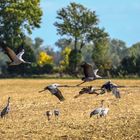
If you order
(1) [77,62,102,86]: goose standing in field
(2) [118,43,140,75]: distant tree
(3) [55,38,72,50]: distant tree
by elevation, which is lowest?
(1) [77,62,102,86]: goose standing in field

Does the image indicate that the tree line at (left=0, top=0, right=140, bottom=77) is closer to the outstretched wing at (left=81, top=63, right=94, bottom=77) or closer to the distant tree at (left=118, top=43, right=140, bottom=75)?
the distant tree at (left=118, top=43, right=140, bottom=75)

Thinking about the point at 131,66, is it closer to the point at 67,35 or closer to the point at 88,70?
the point at 67,35

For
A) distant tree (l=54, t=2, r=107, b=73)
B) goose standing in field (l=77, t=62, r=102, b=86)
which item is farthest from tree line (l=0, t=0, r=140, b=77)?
goose standing in field (l=77, t=62, r=102, b=86)

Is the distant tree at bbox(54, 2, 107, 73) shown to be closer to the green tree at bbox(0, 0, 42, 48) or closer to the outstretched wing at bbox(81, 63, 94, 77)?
the green tree at bbox(0, 0, 42, 48)

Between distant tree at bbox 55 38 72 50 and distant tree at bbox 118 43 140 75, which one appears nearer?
distant tree at bbox 118 43 140 75

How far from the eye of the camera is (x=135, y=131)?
14.1 meters

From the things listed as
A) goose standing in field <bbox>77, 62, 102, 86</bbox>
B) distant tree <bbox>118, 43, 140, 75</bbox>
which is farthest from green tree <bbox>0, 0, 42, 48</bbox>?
goose standing in field <bbox>77, 62, 102, 86</bbox>

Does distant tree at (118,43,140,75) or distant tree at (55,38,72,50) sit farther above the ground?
distant tree at (55,38,72,50)

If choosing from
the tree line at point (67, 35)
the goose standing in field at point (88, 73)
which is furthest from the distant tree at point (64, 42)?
the goose standing in field at point (88, 73)

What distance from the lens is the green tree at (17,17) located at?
78.9 meters

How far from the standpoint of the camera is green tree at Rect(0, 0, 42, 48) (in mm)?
78938

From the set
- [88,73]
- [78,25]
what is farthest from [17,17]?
[88,73]

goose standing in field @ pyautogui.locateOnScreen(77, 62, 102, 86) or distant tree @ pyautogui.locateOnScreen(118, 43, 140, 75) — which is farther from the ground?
distant tree @ pyautogui.locateOnScreen(118, 43, 140, 75)

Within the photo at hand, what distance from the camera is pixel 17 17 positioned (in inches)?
3159
